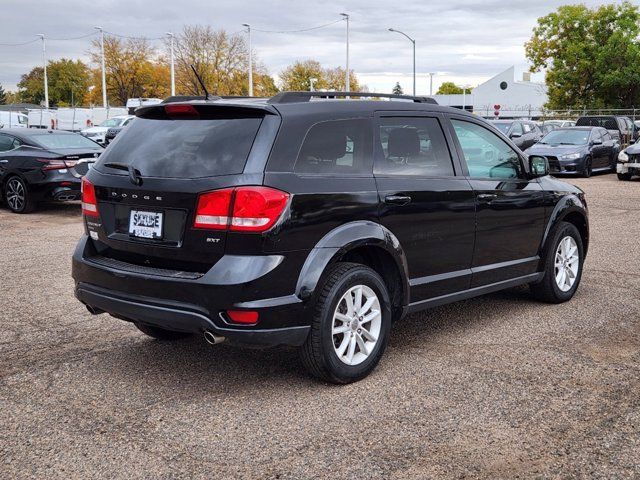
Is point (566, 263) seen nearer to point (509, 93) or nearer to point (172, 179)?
point (172, 179)

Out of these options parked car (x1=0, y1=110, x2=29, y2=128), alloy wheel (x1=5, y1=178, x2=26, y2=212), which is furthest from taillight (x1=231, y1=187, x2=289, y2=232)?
parked car (x1=0, y1=110, x2=29, y2=128)

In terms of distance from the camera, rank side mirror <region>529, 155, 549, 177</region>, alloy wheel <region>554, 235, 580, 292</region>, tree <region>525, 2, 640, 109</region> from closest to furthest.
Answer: side mirror <region>529, 155, 549, 177</region> < alloy wheel <region>554, 235, 580, 292</region> < tree <region>525, 2, 640, 109</region>

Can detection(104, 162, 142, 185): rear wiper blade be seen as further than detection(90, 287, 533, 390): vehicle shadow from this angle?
No

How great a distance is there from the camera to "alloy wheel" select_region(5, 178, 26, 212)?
13680mm

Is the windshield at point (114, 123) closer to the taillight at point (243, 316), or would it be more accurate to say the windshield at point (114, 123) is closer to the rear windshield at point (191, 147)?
the rear windshield at point (191, 147)

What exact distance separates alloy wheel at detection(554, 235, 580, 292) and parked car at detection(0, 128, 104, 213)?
28.4 feet

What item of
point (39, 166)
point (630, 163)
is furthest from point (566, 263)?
point (630, 163)

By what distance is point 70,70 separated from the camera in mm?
120000

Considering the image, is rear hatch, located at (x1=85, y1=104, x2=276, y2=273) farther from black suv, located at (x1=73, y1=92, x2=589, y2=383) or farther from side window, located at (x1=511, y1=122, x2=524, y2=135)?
side window, located at (x1=511, y1=122, x2=524, y2=135)

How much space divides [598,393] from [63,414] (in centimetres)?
305

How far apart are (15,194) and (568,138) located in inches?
649

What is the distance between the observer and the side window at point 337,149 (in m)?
4.46

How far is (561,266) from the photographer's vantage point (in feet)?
22.0

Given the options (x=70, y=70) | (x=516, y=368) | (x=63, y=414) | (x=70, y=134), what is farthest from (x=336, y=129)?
(x=70, y=70)
